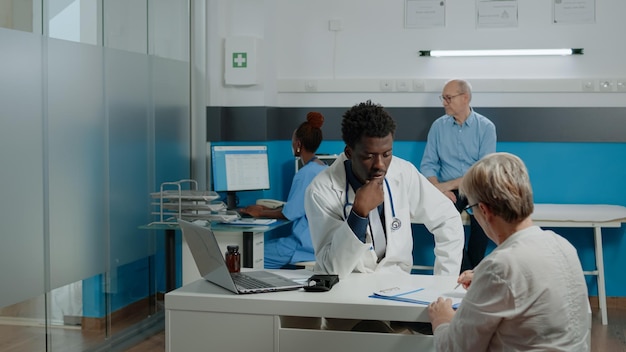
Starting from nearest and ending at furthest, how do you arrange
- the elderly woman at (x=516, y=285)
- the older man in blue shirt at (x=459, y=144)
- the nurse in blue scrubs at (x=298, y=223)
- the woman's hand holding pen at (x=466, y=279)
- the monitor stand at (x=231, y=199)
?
the elderly woman at (x=516, y=285) < the woman's hand holding pen at (x=466, y=279) < the nurse in blue scrubs at (x=298, y=223) < the older man in blue shirt at (x=459, y=144) < the monitor stand at (x=231, y=199)

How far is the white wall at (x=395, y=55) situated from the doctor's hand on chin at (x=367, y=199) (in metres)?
A: 3.22

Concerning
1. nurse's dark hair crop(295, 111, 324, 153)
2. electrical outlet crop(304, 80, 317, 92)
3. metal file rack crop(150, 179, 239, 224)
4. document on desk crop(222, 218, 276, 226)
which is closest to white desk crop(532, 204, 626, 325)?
nurse's dark hair crop(295, 111, 324, 153)

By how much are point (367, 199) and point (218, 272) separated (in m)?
0.62

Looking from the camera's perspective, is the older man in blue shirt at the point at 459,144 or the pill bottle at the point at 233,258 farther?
the older man in blue shirt at the point at 459,144

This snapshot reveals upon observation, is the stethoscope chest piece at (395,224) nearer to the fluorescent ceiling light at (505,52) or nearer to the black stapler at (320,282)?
the black stapler at (320,282)

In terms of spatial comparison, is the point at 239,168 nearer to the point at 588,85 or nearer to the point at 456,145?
the point at 456,145

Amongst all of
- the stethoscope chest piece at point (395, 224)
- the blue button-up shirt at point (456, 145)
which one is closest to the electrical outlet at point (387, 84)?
the blue button-up shirt at point (456, 145)

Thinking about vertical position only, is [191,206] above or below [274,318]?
above

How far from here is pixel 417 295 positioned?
244 cm

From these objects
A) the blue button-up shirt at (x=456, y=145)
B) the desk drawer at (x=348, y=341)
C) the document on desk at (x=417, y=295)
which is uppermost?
the blue button-up shirt at (x=456, y=145)

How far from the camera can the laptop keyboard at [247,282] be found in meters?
2.57

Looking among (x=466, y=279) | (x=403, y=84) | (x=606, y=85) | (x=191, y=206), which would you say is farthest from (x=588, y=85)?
(x=466, y=279)

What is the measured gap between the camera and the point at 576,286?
1.96m

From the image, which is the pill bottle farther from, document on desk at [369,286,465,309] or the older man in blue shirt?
the older man in blue shirt
